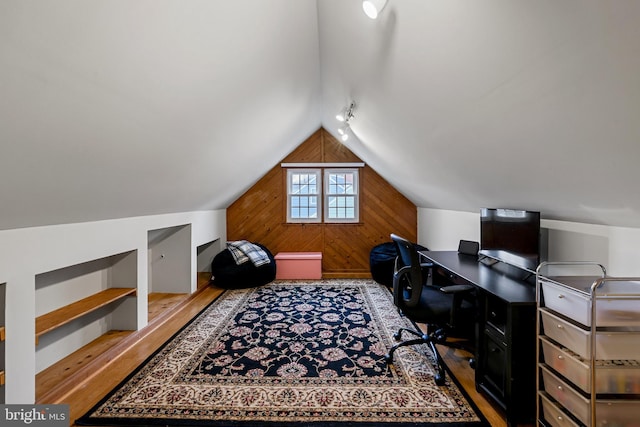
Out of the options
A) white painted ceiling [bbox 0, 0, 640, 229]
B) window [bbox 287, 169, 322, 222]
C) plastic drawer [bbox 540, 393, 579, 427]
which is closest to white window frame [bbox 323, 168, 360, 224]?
window [bbox 287, 169, 322, 222]

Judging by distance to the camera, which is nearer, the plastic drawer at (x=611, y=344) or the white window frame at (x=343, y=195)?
the plastic drawer at (x=611, y=344)

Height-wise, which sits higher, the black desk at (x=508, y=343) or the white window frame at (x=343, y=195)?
the white window frame at (x=343, y=195)

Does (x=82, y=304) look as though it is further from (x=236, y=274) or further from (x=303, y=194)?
(x=303, y=194)

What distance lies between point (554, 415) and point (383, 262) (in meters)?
3.27

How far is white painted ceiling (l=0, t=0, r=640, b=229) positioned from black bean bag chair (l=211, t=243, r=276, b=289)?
1.93 meters

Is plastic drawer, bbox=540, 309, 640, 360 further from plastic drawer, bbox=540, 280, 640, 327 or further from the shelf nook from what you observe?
the shelf nook

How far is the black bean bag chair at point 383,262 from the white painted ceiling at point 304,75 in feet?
6.88

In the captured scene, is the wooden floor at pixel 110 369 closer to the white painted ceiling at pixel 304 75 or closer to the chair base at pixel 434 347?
the chair base at pixel 434 347

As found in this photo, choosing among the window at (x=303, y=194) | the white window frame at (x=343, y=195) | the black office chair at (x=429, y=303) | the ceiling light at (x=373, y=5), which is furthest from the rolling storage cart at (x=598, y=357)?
the window at (x=303, y=194)

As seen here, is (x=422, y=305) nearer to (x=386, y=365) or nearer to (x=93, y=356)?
(x=386, y=365)

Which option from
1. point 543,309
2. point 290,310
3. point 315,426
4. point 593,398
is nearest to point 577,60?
point 543,309

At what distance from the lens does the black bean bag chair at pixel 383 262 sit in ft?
15.5

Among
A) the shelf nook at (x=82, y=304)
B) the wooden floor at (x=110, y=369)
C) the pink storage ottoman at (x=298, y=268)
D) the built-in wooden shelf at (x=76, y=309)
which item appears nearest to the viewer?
the wooden floor at (x=110, y=369)

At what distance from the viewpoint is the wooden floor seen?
196 cm
